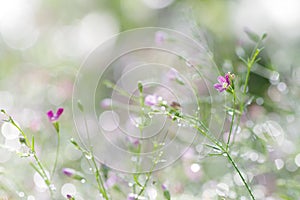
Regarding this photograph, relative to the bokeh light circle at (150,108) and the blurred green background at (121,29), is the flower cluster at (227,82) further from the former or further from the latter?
the blurred green background at (121,29)

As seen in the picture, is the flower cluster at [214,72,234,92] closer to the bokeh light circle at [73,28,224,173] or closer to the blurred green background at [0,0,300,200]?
the bokeh light circle at [73,28,224,173]

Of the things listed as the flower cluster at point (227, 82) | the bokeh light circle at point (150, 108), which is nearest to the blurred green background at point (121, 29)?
the bokeh light circle at point (150, 108)

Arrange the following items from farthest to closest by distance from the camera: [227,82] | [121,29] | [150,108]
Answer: [121,29] → [150,108] → [227,82]

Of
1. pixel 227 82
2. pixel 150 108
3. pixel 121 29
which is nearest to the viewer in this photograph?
pixel 227 82

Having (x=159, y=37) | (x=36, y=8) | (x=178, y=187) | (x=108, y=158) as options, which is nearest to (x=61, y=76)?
(x=108, y=158)

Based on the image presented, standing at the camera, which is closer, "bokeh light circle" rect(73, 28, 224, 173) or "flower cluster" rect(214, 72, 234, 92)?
"flower cluster" rect(214, 72, 234, 92)

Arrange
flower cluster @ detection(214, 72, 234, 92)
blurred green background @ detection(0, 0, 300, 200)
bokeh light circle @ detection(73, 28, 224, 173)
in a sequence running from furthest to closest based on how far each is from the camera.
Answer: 1. blurred green background @ detection(0, 0, 300, 200)
2. bokeh light circle @ detection(73, 28, 224, 173)
3. flower cluster @ detection(214, 72, 234, 92)

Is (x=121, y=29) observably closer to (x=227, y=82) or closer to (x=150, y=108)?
(x=150, y=108)

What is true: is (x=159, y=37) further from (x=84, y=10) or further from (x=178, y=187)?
(x=84, y=10)

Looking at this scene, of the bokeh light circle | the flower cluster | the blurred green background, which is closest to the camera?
the flower cluster

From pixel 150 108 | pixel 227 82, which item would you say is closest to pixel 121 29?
pixel 150 108

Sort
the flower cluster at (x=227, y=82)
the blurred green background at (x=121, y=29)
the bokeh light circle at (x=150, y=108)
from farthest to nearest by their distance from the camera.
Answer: the blurred green background at (x=121, y=29) → the bokeh light circle at (x=150, y=108) → the flower cluster at (x=227, y=82)

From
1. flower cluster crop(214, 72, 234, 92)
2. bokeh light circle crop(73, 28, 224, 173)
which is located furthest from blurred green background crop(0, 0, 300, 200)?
flower cluster crop(214, 72, 234, 92)
